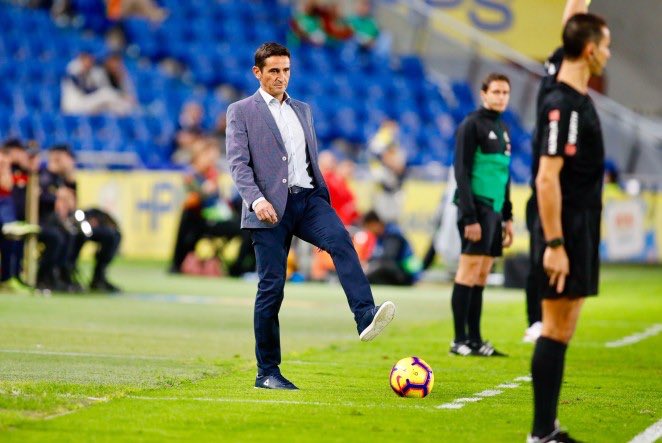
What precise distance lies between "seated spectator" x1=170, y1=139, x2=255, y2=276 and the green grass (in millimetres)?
4883

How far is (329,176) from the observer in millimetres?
22438

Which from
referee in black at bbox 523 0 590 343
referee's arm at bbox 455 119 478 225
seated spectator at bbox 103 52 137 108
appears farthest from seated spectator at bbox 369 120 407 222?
referee's arm at bbox 455 119 478 225

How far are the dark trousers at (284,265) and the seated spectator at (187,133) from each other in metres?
17.5

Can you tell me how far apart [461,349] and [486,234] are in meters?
0.97

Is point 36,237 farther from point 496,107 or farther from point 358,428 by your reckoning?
point 358,428

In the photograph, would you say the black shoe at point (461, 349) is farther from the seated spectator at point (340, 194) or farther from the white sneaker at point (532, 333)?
the seated spectator at point (340, 194)

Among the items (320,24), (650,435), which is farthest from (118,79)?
(650,435)

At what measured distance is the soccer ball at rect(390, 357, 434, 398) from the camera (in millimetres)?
8656

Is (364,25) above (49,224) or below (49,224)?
above

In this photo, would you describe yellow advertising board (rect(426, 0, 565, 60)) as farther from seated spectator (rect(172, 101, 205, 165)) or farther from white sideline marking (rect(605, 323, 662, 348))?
white sideline marking (rect(605, 323, 662, 348))

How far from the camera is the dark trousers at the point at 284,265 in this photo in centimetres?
891

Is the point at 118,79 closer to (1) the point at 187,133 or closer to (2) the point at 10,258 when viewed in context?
(1) the point at 187,133

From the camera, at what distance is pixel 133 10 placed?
31375mm

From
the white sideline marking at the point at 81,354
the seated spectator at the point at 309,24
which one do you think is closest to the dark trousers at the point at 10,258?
the white sideline marking at the point at 81,354
